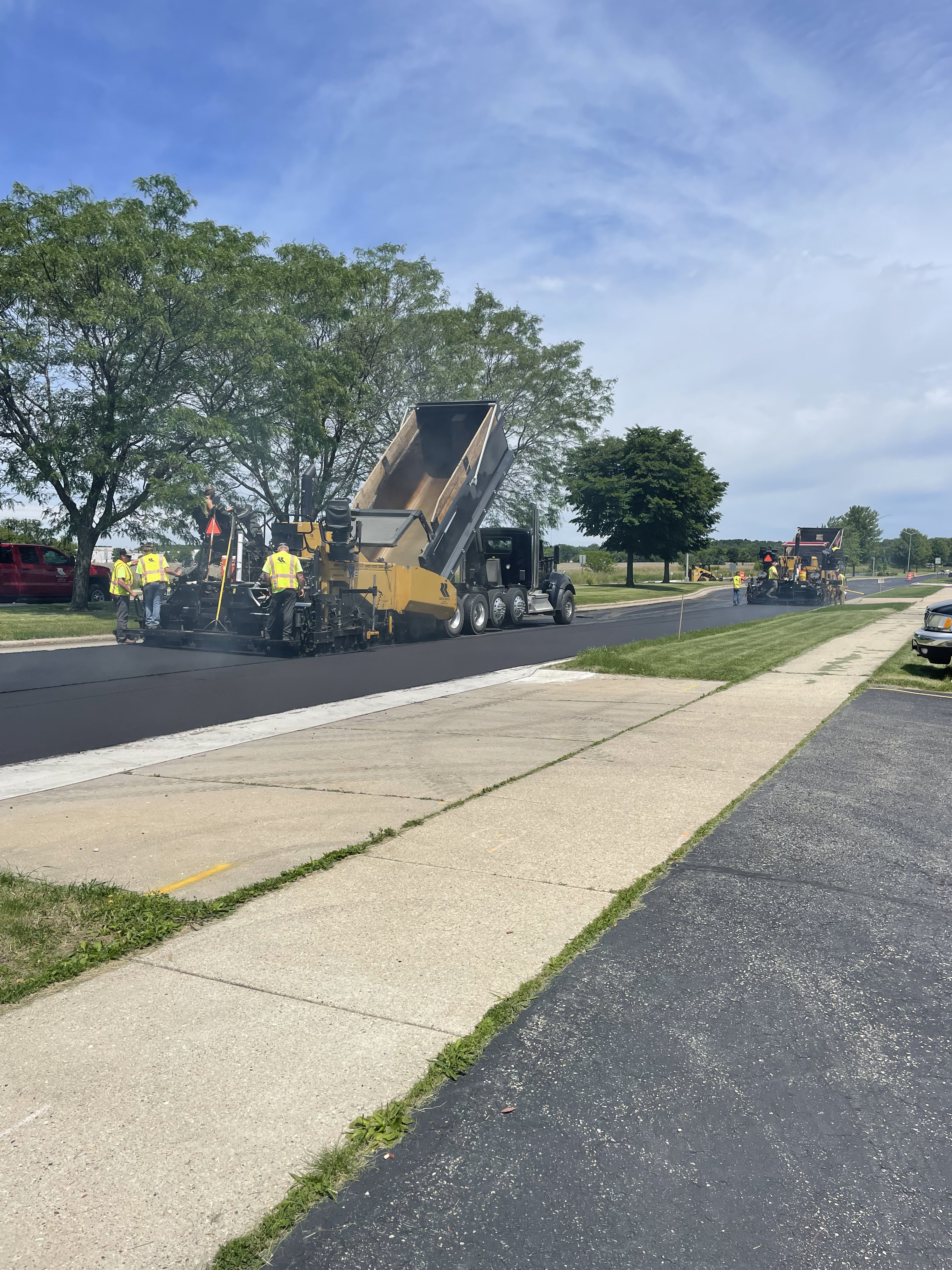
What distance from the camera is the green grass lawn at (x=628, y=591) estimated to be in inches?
1592

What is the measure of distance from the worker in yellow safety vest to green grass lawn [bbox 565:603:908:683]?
4582 millimetres

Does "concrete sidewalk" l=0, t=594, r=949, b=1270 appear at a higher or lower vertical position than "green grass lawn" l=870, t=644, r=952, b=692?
lower

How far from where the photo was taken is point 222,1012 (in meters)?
3.42

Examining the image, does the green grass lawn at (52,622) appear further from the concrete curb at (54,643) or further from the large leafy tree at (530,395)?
the large leafy tree at (530,395)

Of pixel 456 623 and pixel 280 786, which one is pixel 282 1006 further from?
pixel 456 623

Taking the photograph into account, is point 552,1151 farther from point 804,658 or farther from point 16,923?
point 804,658

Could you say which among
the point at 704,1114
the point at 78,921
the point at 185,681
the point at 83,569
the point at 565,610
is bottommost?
the point at 704,1114

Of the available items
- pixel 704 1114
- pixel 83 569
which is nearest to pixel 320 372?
pixel 83 569

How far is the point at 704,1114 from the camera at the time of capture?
2885mm

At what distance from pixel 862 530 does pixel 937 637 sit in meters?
112

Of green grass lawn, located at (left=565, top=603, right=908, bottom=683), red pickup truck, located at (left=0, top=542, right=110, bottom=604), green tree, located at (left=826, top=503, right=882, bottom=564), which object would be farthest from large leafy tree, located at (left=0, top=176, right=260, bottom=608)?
green tree, located at (left=826, top=503, right=882, bottom=564)

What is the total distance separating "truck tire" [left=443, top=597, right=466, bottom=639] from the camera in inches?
824

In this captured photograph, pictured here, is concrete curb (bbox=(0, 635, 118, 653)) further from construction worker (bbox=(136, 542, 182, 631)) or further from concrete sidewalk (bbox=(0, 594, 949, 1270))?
concrete sidewalk (bbox=(0, 594, 949, 1270))

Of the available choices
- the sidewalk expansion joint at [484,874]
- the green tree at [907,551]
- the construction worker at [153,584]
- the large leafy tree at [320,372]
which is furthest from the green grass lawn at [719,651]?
the green tree at [907,551]
